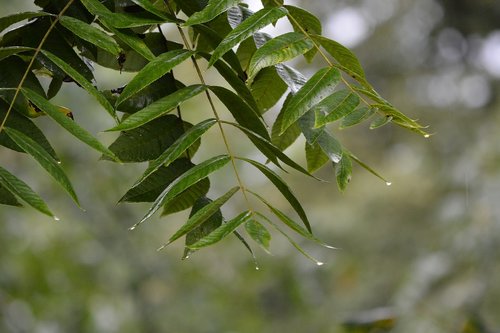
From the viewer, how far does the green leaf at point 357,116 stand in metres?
0.77

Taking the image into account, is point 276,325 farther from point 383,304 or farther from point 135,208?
point 135,208

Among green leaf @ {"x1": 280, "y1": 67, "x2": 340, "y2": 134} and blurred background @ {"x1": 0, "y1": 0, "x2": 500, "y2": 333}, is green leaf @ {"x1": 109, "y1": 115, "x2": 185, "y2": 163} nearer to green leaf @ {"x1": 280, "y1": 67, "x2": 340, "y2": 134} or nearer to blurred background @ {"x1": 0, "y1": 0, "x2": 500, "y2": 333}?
green leaf @ {"x1": 280, "y1": 67, "x2": 340, "y2": 134}

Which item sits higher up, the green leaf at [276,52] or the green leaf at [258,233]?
the green leaf at [276,52]

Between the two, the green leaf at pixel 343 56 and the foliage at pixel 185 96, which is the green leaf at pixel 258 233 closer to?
the foliage at pixel 185 96

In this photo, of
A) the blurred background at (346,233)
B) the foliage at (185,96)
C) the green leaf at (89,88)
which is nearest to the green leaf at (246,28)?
the foliage at (185,96)

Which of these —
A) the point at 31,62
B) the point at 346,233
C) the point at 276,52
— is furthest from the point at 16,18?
the point at 346,233

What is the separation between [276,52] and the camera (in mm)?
785

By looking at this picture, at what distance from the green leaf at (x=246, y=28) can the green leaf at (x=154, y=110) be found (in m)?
0.06

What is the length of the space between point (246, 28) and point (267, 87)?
193 mm

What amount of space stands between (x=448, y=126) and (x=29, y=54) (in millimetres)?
5210

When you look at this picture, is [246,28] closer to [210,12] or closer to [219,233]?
[210,12]

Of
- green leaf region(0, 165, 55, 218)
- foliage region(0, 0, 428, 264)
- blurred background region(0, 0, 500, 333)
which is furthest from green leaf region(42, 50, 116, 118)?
blurred background region(0, 0, 500, 333)

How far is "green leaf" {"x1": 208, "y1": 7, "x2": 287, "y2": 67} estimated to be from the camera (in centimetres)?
75

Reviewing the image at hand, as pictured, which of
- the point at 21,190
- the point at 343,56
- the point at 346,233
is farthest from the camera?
the point at 346,233
